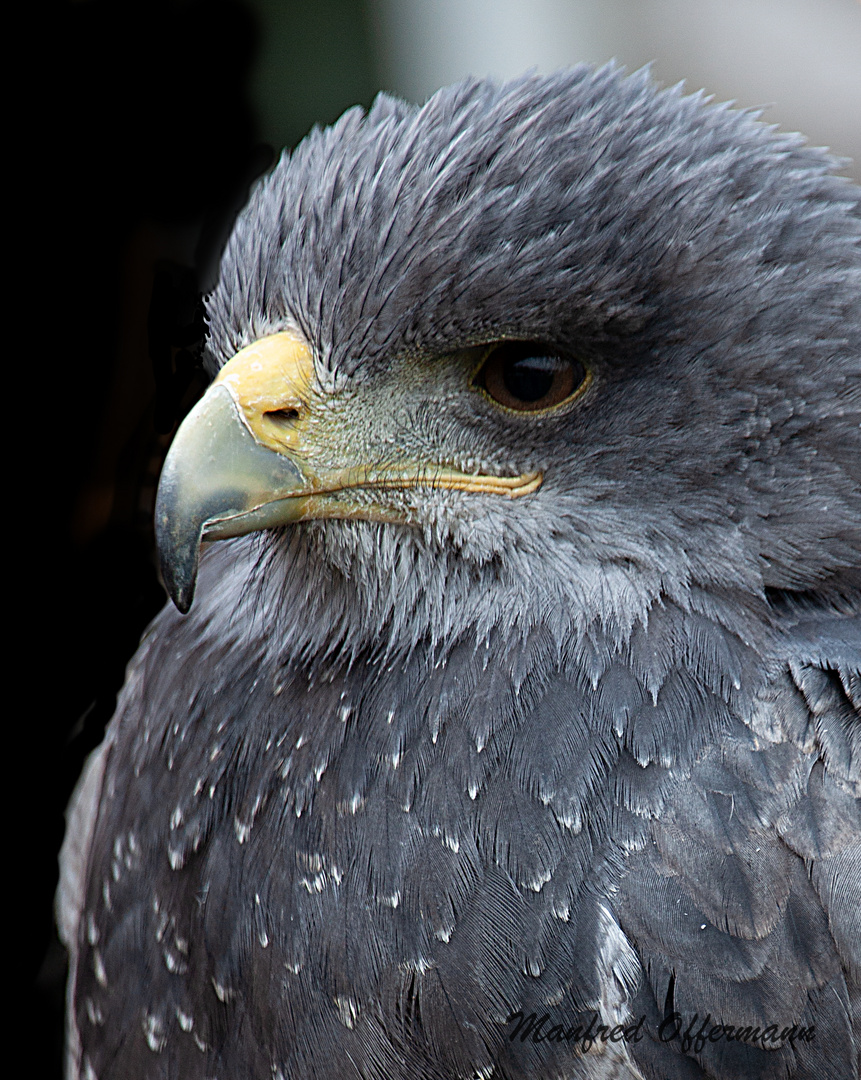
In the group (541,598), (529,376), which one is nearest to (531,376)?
(529,376)

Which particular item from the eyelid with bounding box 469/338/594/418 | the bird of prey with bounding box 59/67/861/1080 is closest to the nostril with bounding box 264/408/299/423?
the bird of prey with bounding box 59/67/861/1080

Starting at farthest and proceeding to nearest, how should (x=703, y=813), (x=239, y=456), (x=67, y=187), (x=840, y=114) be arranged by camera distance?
(x=840, y=114) → (x=67, y=187) → (x=239, y=456) → (x=703, y=813)

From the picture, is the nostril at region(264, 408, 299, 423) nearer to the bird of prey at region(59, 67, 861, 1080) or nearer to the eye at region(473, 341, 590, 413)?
the bird of prey at region(59, 67, 861, 1080)

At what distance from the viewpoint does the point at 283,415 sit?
1.70 meters

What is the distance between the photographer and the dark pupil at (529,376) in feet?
5.45

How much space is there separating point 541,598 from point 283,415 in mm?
535

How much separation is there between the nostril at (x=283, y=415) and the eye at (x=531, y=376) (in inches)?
13.0

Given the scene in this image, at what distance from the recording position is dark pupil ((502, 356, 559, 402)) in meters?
1.66

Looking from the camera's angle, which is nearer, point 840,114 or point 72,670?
point 72,670

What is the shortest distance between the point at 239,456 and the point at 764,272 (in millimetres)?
913

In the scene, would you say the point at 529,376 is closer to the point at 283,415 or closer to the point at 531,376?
the point at 531,376

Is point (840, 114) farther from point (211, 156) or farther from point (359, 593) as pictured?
point (359, 593)

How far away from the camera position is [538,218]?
159 centimetres

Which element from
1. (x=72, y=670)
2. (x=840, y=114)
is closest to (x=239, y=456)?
(x=72, y=670)
